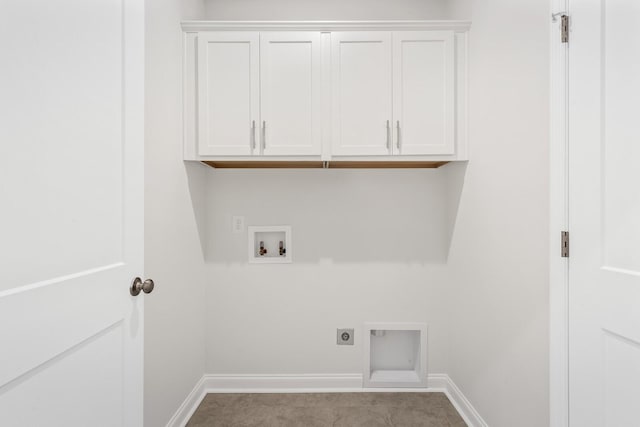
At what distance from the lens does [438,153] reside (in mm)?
1919

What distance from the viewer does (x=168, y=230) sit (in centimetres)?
169

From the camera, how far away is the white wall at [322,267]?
7.36 ft

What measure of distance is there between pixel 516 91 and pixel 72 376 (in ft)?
6.24

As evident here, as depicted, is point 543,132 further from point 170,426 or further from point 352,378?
point 170,426

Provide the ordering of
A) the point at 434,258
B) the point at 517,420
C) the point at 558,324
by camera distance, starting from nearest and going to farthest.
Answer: the point at 558,324, the point at 517,420, the point at 434,258

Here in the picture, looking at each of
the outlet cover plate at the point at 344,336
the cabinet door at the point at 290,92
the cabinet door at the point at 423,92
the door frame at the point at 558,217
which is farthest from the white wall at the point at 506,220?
the cabinet door at the point at 290,92

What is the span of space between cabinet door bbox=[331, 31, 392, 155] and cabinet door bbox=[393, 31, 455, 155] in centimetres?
6

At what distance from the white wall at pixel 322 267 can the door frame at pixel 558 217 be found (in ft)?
3.45

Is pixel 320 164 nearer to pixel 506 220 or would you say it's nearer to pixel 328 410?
pixel 506 220

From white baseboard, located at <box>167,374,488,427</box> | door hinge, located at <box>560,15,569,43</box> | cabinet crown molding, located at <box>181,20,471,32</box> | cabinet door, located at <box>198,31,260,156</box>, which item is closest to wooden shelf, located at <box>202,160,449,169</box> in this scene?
cabinet door, located at <box>198,31,260,156</box>

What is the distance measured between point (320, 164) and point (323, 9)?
111 centimetres

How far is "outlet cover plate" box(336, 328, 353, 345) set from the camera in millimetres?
2238

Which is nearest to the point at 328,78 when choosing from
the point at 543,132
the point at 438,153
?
the point at 438,153

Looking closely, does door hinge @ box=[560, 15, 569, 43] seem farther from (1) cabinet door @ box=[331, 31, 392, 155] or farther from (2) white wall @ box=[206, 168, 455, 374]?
(2) white wall @ box=[206, 168, 455, 374]
